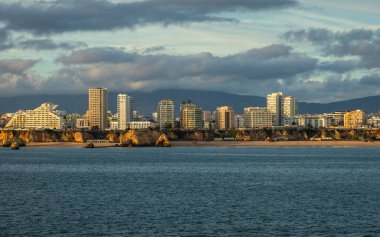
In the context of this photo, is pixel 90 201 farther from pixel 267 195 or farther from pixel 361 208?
pixel 361 208

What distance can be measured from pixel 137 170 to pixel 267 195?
3907cm

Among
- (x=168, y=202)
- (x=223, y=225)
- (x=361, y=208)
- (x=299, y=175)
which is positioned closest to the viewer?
(x=223, y=225)

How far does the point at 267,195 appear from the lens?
62.4 meters

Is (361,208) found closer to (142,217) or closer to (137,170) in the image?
(142,217)

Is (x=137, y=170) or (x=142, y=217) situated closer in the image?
(x=142, y=217)

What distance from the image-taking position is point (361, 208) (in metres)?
53.1

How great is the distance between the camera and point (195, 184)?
244 ft

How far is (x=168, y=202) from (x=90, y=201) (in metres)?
6.22

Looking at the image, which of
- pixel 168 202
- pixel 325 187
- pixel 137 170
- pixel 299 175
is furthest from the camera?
pixel 137 170

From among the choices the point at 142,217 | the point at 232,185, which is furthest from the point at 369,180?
the point at 142,217

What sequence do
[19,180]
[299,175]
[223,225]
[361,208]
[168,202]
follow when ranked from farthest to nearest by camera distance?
[299,175], [19,180], [168,202], [361,208], [223,225]

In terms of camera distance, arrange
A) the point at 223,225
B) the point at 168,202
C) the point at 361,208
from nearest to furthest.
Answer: the point at 223,225
the point at 361,208
the point at 168,202

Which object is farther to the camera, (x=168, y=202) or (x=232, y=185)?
(x=232, y=185)

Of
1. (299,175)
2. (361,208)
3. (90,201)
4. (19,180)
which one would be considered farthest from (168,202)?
(299,175)
